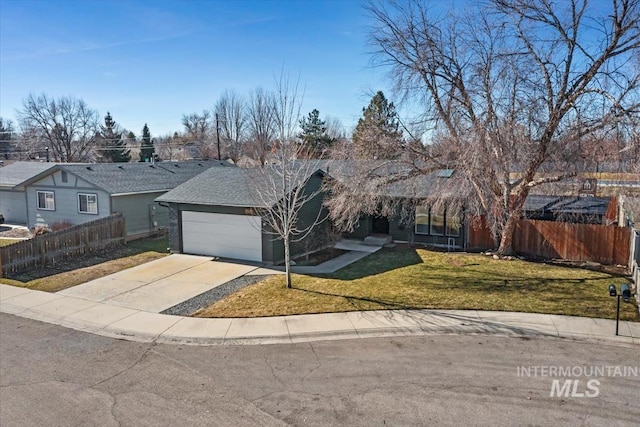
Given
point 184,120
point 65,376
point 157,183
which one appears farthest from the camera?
point 184,120

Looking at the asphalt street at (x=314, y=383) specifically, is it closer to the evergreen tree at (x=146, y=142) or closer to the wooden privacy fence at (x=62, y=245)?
the wooden privacy fence at (x=62, y=245)

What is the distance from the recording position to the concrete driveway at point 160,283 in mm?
11547

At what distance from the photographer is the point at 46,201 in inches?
930

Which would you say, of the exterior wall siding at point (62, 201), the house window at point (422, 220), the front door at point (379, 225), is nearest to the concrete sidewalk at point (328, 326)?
the house window at point (422, 220)

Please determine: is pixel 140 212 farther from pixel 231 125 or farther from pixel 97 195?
pixel 231 125

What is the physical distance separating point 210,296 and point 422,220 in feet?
34.5

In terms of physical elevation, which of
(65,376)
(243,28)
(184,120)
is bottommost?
(65,376)

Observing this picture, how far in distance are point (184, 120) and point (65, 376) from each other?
67.6m

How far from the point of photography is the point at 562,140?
12.7 meters

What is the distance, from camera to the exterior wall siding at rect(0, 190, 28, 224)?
26.5 metres

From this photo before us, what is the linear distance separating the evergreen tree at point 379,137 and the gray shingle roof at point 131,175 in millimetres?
8297

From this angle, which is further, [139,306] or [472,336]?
[139,306]

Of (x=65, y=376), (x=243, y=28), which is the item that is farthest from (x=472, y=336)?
(x=243, y=28)

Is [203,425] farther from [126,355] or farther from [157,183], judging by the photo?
[157,183]
